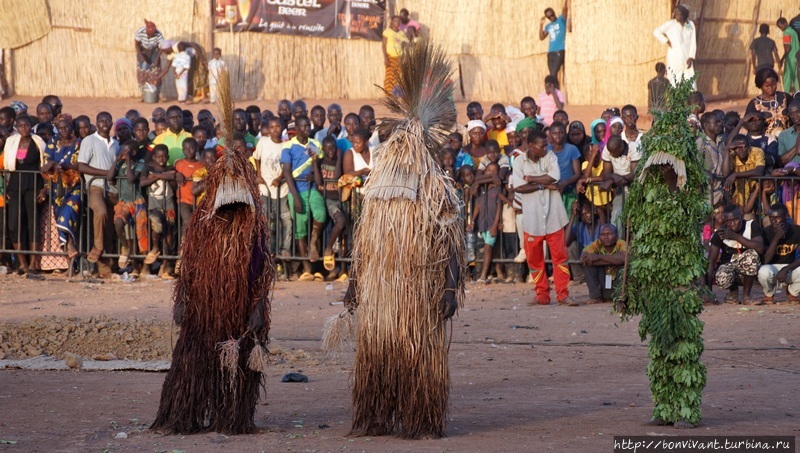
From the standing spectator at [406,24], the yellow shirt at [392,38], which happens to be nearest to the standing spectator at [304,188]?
the yellow shirt at [392,38]

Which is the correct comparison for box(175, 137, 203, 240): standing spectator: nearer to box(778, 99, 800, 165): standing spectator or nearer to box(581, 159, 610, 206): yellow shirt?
box(581, 159, 610, 206): yellow shirt

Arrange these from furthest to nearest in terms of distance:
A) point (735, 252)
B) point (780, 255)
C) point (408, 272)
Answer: point (735, 252), point (780, 255), point (408, 272)

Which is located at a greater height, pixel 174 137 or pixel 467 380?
pixel 174 137

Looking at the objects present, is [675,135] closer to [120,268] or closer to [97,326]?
[97,326]

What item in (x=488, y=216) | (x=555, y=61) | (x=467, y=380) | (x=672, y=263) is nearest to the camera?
(x=672, y=263)

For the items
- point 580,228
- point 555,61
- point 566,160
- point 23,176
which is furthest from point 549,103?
point 23,176

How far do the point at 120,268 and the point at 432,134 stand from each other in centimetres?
880

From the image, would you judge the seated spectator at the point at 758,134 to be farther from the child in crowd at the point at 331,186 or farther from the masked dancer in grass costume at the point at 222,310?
the masked dancer in grass costume at the point at 222,310

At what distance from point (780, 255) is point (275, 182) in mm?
6123

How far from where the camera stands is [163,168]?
14.7 m

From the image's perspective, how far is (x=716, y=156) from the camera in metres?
13.3

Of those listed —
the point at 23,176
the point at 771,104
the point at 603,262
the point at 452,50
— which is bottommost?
the point at 603,262

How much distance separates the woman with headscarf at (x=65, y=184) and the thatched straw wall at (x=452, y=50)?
8.49 metres

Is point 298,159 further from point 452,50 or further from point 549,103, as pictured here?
point 452,50
